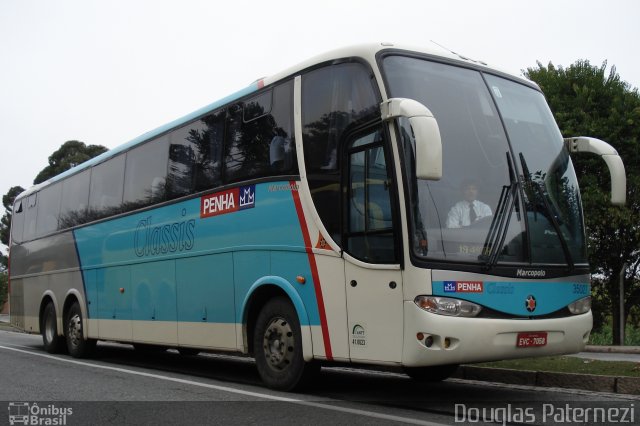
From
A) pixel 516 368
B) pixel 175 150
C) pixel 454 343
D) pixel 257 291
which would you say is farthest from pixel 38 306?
pixel 454 343

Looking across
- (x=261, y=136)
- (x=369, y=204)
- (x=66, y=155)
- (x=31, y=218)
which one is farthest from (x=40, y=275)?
(x=66, y=155)

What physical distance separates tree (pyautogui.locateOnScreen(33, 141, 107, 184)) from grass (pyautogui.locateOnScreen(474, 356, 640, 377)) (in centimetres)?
5096

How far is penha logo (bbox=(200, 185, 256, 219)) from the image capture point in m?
9.12

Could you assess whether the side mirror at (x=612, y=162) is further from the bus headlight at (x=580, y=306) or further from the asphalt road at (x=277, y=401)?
the asphalt road at (x=277, y=401)

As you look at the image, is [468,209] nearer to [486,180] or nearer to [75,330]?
[486,180]

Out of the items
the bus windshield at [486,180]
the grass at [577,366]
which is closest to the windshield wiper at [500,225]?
the bus windshield at [486,180]

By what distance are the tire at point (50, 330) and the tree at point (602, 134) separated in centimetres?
1440

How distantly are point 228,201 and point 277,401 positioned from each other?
2.99 meters

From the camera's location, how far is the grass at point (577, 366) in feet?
29.1

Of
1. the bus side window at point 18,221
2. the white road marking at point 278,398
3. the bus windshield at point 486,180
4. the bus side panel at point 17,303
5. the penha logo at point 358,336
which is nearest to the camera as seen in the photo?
the white road marking at point 278,398

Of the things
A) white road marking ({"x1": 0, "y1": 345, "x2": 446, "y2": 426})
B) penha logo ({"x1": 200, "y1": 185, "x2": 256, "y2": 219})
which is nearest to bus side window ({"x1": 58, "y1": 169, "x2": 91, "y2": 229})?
white road marking ({"x1": 0, "y1": 345, "x2": 446, "y2": 426})

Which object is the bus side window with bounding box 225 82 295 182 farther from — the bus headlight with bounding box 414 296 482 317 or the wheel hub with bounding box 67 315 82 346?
the wheel hub with bounding box 67 315 82 346

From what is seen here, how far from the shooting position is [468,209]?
277 inches

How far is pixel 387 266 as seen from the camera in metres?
7.03
